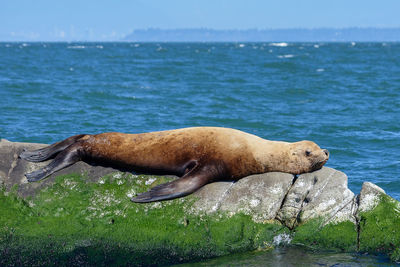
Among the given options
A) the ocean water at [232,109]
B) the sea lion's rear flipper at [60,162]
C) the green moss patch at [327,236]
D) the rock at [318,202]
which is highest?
the sea lion's rear flipper at [60,162]

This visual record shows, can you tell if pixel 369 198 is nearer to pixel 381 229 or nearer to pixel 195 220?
pixel 381 229

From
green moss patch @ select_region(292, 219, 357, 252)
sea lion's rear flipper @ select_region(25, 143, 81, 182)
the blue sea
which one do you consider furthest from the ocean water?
sea lion's rear flipper @ select_region(25, 143, 81, 182)

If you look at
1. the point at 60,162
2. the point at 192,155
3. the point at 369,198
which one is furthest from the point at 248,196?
the point at 60,162

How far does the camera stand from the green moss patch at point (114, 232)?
809 centimetres

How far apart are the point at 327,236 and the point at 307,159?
4.28ft

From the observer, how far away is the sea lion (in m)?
8.95

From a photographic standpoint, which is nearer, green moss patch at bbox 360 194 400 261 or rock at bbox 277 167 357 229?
green moss patch at bbox 360 194 400 261

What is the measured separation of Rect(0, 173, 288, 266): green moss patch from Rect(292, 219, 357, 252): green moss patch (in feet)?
0.88

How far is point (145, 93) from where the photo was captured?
104 feet

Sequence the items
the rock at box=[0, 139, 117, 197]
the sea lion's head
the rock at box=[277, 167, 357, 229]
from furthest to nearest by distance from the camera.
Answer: the sea lion's head → the rock at box=[0, 139, 117, 197] → the rock at box=[277, 167, 357, 229]


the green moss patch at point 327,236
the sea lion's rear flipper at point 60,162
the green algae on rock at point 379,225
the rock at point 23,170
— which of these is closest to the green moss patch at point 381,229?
the green algae on rock at point 379,225

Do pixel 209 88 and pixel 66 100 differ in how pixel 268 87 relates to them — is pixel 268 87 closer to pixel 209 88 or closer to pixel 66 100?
pixel 209 88

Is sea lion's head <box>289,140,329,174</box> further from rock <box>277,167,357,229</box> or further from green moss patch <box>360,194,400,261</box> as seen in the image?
green moss patch <box>360,194,400,261</box>

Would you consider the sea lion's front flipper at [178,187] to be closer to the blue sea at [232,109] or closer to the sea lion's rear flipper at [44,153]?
the sea lion's rear flipper at [44,153]
